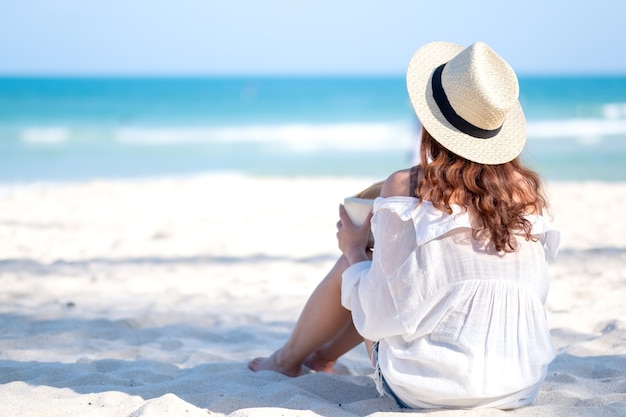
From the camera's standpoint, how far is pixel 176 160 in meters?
15.3

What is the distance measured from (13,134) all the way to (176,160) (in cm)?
728

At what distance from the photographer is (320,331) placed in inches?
115

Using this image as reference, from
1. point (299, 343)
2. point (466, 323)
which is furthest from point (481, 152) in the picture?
point (299, 343)

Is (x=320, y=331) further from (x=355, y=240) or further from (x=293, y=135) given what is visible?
(x=293, y=135)

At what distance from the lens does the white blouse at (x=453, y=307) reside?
2248 mm

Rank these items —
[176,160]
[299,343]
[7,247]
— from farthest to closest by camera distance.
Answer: [176,160] → [7,247] → [299,343]

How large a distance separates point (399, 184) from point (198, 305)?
2.48 metres

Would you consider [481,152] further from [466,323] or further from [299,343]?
[299,343]

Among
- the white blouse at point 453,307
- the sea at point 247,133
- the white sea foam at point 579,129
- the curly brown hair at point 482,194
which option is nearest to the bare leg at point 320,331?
the white blouse at point 453,307

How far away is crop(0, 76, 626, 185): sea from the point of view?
44.9ft

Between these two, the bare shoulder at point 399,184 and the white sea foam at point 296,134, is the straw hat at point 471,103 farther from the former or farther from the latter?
the white sea foam at point 296,134

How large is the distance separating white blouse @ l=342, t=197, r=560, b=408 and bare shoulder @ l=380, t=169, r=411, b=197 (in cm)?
3

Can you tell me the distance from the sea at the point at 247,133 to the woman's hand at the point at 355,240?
25.8 inches

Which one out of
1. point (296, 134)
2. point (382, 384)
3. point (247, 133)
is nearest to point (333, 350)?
point (382, 384)
